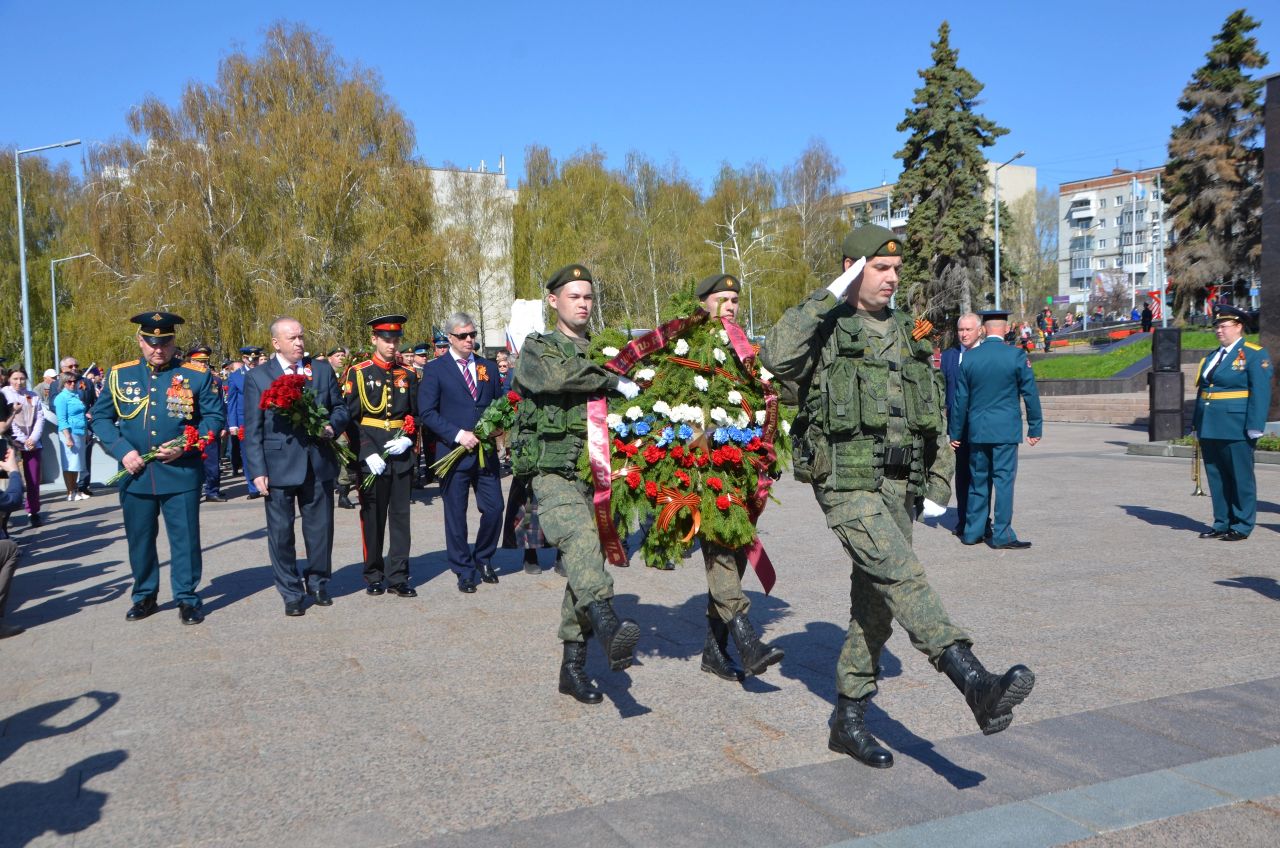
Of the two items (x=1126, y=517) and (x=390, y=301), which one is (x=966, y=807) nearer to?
(x=1126, y=517)

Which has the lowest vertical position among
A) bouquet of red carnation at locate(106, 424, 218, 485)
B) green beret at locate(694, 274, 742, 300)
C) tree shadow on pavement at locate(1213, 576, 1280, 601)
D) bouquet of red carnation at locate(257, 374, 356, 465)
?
tree shadow on pavement at locate(1213, 576, 1280, 601)

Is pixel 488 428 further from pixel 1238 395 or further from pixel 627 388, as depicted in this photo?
pixel 1238 395

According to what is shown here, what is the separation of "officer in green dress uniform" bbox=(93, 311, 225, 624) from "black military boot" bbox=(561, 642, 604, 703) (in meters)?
3.49

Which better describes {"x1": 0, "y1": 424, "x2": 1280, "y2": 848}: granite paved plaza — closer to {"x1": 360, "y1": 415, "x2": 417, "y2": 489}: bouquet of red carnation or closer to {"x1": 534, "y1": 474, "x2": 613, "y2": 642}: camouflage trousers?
{"x1": 534, "y1": 474, "x2": 613, "y2": 642}: camouflage trousers

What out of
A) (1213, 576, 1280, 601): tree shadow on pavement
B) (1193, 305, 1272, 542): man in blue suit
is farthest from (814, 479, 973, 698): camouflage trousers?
(1193, 305, 1272, 542): man in blue suit

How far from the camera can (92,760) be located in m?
5.09

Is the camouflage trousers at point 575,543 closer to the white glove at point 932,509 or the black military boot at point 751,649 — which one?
the black military boot at point 751,649

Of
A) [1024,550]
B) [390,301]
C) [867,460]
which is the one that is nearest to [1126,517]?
[1024,550]

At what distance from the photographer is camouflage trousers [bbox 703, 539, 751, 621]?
5.96m

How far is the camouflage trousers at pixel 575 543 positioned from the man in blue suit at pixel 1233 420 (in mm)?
7077

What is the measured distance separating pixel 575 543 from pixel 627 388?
0.85m

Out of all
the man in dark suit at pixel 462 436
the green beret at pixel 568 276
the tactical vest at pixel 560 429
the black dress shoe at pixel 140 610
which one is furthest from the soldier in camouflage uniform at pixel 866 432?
the black dress shoe at pixel 140 610

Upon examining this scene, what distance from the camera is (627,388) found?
577cm

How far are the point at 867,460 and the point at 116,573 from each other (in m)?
8.24
